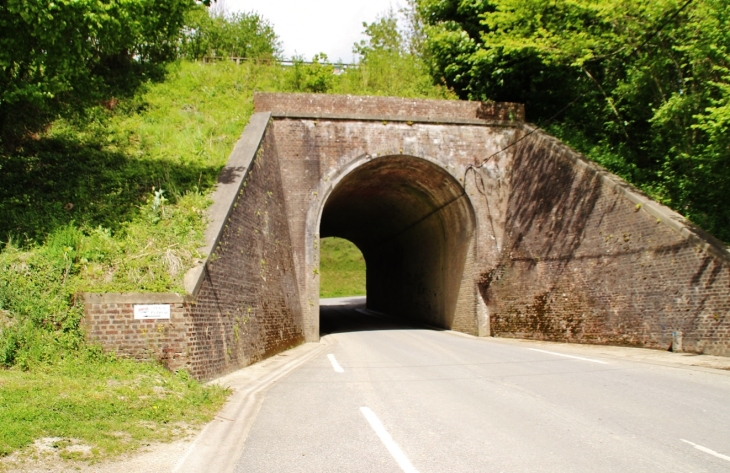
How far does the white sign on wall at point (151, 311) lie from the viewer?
795 centimetres

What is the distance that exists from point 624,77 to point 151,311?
19.3m

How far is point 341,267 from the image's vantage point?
5678cm

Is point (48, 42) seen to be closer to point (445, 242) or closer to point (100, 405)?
point (100, 405)

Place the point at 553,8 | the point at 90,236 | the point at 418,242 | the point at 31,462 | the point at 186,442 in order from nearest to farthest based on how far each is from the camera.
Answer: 1. the point at 31,462
2. the point at 186,442
3. the point at 90,236
4. the point at 553,8
5. the point at 418,242

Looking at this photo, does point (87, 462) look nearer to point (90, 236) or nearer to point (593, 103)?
point (90, 236)

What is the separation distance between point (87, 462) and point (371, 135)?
1455 cm

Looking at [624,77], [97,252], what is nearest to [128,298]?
[97,252]

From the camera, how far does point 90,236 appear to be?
984 cm

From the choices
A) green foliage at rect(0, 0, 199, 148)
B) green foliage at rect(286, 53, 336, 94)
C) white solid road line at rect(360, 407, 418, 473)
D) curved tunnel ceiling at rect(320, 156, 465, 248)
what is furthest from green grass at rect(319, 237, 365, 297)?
white solid road line at rect(360, 407, 418, 473)

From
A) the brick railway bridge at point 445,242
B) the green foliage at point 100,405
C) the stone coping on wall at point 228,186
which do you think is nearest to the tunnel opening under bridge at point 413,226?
the brick railway bridge at point 445,242

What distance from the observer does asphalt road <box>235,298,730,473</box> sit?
15.4ft

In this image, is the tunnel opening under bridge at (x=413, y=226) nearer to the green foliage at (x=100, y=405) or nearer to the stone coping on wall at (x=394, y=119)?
the stone coping on wall at (x=394, y=119)

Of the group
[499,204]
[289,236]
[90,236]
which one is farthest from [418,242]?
[90,236]

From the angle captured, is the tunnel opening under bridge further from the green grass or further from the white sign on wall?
the green grass
